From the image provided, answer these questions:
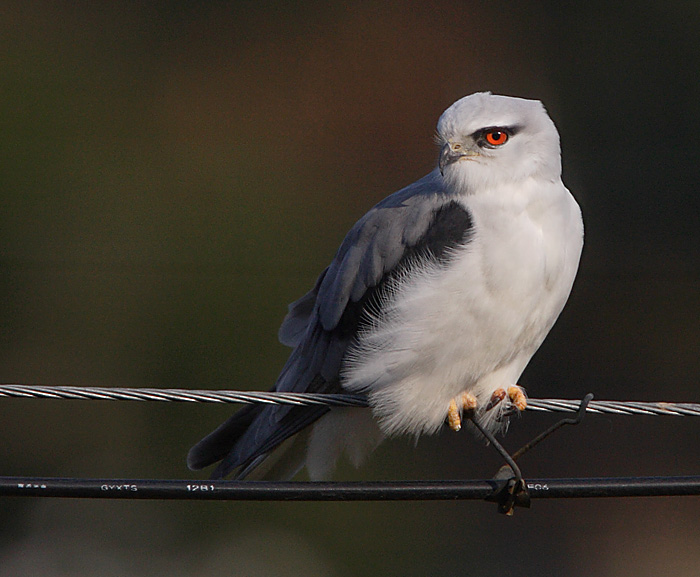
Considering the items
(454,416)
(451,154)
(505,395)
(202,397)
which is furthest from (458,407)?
(202,397)

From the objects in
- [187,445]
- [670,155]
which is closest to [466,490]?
[187,445]

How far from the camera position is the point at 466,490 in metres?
1.79

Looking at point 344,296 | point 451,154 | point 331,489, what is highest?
point 451,154

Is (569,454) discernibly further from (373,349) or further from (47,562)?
(373,349)

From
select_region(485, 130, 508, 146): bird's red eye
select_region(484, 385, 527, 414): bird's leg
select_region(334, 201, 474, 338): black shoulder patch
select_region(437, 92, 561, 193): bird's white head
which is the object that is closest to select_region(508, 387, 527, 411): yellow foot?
select_region(484, 385, 527, 414): bird's leg

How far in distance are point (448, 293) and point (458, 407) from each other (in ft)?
Result: 1.16

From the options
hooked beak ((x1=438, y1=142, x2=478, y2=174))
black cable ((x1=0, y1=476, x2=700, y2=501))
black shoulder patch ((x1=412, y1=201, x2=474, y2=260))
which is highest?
hooked beak ((x1=438, y1=142, x2=478, y2=174))

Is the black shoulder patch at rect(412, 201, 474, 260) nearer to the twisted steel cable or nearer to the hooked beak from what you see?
the hooked beak

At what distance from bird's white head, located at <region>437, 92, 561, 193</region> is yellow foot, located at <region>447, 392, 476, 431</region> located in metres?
0.53

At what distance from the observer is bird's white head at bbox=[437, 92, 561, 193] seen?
2.47 metres

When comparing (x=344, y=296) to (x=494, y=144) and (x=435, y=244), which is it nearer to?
(x=435, y=244)

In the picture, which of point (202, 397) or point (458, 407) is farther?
point (458, 407)

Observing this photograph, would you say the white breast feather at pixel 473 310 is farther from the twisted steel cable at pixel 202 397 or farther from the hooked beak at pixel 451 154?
the twisted steel cable at pixel 202 397

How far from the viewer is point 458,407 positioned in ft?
8.32
